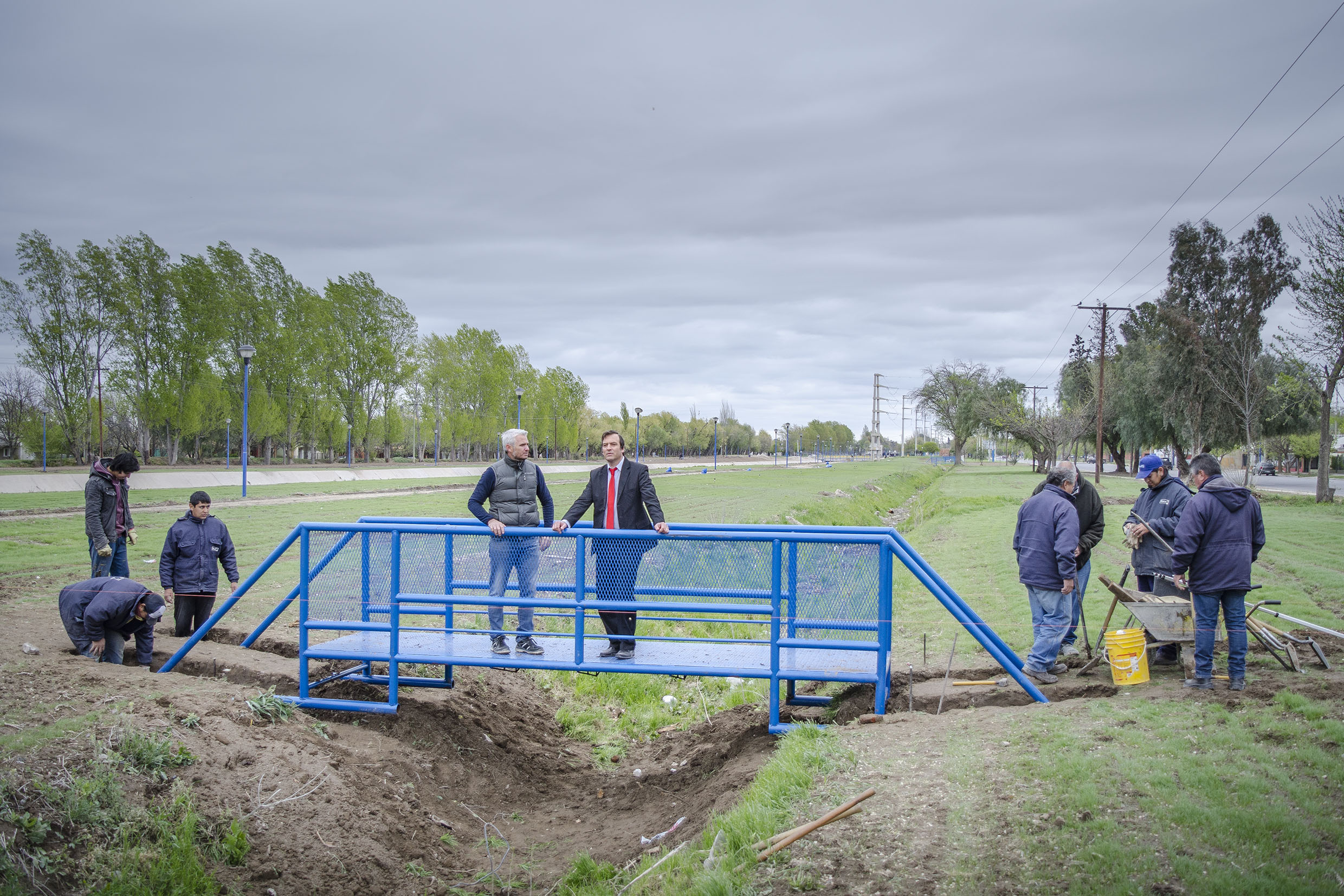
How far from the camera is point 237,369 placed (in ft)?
197

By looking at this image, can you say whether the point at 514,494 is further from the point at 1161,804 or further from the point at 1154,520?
the point at 1154,520

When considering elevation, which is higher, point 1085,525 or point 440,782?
point 1085,525

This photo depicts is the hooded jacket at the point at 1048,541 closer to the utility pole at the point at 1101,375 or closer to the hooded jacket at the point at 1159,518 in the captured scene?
the hooded jacket at the point at 1159,518

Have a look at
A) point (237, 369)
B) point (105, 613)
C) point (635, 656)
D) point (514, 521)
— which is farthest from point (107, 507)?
point (237, 369)

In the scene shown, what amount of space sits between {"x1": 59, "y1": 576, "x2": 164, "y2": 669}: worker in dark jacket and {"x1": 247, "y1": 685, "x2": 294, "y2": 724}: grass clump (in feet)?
4.89

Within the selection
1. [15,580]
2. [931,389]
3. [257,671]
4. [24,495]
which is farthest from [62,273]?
[931,389]

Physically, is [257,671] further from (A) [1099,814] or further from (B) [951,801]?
(A) [1099,814]

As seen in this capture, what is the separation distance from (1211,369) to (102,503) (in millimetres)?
43627

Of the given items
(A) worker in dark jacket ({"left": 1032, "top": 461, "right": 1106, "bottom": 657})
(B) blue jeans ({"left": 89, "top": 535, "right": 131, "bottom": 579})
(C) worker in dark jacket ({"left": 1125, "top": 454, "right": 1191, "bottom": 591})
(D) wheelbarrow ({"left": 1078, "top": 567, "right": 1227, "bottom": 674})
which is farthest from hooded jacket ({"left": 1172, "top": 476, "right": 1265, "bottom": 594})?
(B) blue jeans ({"left": 89, "top": 535, "right": 131, "bottom": 579})

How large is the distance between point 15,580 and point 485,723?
866cm

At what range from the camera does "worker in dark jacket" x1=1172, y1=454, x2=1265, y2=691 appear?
602cm

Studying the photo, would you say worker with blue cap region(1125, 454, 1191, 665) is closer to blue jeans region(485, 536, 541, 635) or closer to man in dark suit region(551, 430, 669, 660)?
man in dark suit region(551, 430, 669, 660)

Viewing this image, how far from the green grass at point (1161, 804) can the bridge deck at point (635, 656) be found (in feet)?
4.75

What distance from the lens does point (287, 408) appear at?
6419 centimetres
